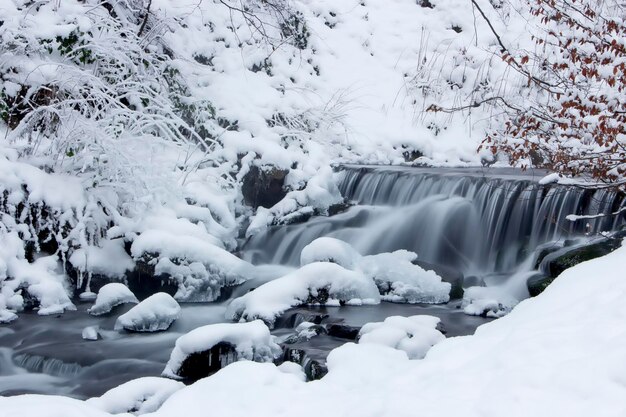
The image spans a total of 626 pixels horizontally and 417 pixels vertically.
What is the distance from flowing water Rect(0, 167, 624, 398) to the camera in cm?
484

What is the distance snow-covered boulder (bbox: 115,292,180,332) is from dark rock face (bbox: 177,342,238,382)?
4.19 ft

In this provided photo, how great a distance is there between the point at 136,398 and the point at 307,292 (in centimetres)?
265

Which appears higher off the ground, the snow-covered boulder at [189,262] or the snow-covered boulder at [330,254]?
the snow-covered boulder at [330,254]

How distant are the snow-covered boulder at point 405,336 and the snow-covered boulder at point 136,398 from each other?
144 centimetres

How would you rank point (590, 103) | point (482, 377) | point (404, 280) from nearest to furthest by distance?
1. point (482, 377)
2. point (590, 103)
3. point (404, 280)

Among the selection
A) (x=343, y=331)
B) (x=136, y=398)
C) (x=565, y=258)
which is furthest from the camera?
(x=565, y=258)

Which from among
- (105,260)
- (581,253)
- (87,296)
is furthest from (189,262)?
(581,253)

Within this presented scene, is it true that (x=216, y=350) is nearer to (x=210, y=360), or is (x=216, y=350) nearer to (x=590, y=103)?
(x=210, y=360)

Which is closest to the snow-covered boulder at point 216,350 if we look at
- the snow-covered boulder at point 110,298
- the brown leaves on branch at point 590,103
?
the snow-covered boulder at point 110,298

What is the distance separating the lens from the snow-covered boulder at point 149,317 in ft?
18.0

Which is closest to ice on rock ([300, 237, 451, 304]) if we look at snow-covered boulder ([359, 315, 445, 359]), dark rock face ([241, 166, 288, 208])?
snow-covered boulder ([359, 315, 445, 359])

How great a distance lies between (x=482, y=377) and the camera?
97.1 inches

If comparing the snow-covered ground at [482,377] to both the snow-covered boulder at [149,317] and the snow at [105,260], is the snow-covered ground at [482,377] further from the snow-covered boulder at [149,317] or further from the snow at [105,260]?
the snow at [105,260]

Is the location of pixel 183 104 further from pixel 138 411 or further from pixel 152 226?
pixel 138 411
